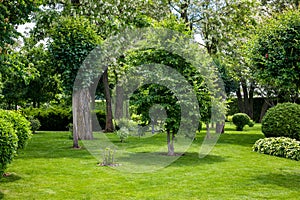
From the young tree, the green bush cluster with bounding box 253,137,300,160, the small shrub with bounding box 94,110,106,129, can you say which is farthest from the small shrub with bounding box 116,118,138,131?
the green bush cluster with bounding box 253,137,300,160

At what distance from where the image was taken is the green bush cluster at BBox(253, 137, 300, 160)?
36.0 feet

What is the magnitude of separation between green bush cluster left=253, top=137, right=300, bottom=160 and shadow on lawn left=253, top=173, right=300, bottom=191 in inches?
100

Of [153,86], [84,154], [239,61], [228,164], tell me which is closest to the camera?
[228,164]

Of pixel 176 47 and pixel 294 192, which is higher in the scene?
pixel 176 47

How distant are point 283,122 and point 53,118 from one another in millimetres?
15654

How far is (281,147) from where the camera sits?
11562mm

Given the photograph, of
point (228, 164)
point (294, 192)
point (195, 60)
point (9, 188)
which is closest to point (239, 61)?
point (195, 60)

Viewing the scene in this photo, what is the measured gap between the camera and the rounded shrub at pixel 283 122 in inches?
510

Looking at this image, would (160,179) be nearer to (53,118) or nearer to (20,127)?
(20,127)

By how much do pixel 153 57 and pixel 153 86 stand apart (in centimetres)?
87

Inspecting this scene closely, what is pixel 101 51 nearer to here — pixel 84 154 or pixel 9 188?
pixel 84 154

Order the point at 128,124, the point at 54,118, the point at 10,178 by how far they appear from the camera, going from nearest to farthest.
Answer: the point at 10,178, the point at 128,124, the point at 54,118

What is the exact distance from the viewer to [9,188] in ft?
22.1

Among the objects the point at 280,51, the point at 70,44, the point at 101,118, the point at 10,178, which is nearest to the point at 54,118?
the point at 101,118
